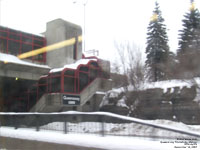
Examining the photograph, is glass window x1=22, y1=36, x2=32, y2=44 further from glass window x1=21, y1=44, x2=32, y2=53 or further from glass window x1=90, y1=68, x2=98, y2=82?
glass window x1=90, y1=68, x2=98, y2=82

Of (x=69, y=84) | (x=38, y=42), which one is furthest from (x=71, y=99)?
(x=38, y=42)

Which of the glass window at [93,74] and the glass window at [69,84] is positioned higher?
the glass window at [93,74]

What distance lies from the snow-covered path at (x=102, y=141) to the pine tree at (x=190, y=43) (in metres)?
13.3

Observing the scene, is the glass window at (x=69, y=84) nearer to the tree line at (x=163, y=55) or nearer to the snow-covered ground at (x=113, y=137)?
the tree line at (x=163, y=55)

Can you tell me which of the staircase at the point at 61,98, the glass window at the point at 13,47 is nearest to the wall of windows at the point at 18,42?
the glass window at the point at 13,47

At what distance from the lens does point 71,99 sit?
21609 mm

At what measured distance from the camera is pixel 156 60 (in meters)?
25.2

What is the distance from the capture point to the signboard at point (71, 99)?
68.0 feet

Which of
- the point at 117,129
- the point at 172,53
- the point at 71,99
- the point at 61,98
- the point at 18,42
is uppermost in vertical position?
the point at 18,42

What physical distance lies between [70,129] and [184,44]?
1657 cm

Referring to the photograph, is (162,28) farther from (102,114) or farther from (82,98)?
(102,114)

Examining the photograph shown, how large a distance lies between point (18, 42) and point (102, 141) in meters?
20.1

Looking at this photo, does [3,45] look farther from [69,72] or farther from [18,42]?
[69,72]

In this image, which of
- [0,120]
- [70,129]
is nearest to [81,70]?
[0,120]
